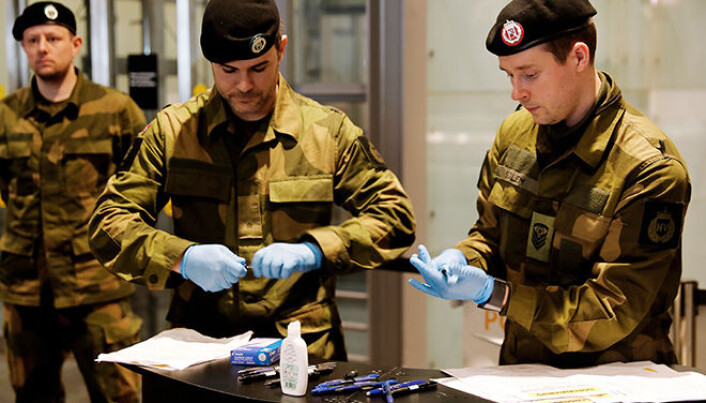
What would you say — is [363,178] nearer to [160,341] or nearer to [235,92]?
[235,92]

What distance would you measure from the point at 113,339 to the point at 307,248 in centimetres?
145

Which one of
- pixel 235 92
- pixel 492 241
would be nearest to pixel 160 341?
pixel 235 92

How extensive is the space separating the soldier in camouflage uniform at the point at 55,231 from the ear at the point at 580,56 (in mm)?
2133

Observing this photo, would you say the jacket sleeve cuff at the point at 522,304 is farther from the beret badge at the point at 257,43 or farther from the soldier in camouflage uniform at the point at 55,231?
the soldier in camouflage uniform at the point at 55,231

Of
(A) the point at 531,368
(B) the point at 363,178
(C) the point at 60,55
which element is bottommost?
(A) the point at 531,368

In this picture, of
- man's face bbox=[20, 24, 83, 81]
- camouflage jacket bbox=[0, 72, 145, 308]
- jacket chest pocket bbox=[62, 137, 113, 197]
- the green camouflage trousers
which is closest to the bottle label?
the green camouflage trousers

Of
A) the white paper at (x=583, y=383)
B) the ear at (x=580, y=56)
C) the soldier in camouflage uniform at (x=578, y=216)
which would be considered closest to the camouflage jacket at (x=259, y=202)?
the soldier in camouflage uniform at (x=578, y=216)

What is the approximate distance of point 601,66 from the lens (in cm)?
341

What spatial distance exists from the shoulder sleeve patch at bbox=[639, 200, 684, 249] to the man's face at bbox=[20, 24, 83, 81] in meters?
2.51

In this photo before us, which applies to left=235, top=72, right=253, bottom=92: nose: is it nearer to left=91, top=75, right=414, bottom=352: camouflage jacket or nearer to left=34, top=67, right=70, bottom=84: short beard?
left=91, top=75, right=414, bottom=352: camouflage jacket

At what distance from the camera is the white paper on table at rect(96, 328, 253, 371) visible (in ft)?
6.56

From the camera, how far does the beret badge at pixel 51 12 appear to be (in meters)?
3.40

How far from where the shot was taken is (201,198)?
2.36 metres

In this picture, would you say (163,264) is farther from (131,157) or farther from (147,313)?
(147,313)
